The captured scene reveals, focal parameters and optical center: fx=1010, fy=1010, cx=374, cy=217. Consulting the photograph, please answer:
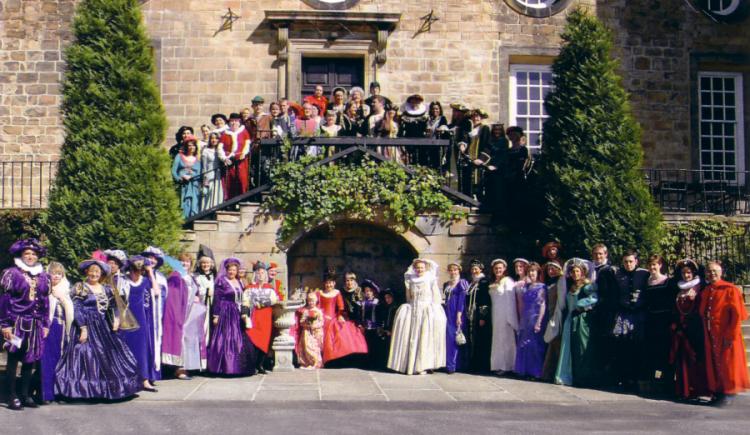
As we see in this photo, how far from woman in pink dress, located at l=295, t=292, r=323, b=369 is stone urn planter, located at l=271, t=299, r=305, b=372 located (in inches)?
14.4

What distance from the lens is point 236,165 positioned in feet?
47.8

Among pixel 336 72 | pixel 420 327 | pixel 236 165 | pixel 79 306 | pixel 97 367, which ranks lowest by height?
pixel 97 367

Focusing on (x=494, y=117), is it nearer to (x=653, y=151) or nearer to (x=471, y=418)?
(x=653, y=151)

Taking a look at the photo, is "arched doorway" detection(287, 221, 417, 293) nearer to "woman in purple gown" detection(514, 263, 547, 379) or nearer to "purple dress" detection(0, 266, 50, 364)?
"woman in purple gown" detection(514, 263, 547, 379)

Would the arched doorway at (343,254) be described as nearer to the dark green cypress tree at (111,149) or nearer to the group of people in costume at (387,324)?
the group of people in costume at (387,324)

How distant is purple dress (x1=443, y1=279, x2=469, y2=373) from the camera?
12.8 m

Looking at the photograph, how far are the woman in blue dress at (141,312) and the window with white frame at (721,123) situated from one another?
38.5ft

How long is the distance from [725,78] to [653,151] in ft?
7.62

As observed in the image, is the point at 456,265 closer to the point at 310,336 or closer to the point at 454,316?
the point at 454,316

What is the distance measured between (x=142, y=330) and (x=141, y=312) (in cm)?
20

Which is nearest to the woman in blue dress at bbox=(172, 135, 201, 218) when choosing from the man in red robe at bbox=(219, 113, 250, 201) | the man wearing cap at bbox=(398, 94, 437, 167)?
the man in red robe at bbox=(219, 113, 250, 201)

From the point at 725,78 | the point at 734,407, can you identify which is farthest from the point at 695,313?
the point at 725,78

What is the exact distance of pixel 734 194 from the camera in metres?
17.0

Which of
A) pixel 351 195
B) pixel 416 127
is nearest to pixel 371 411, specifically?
pixel 351 195
